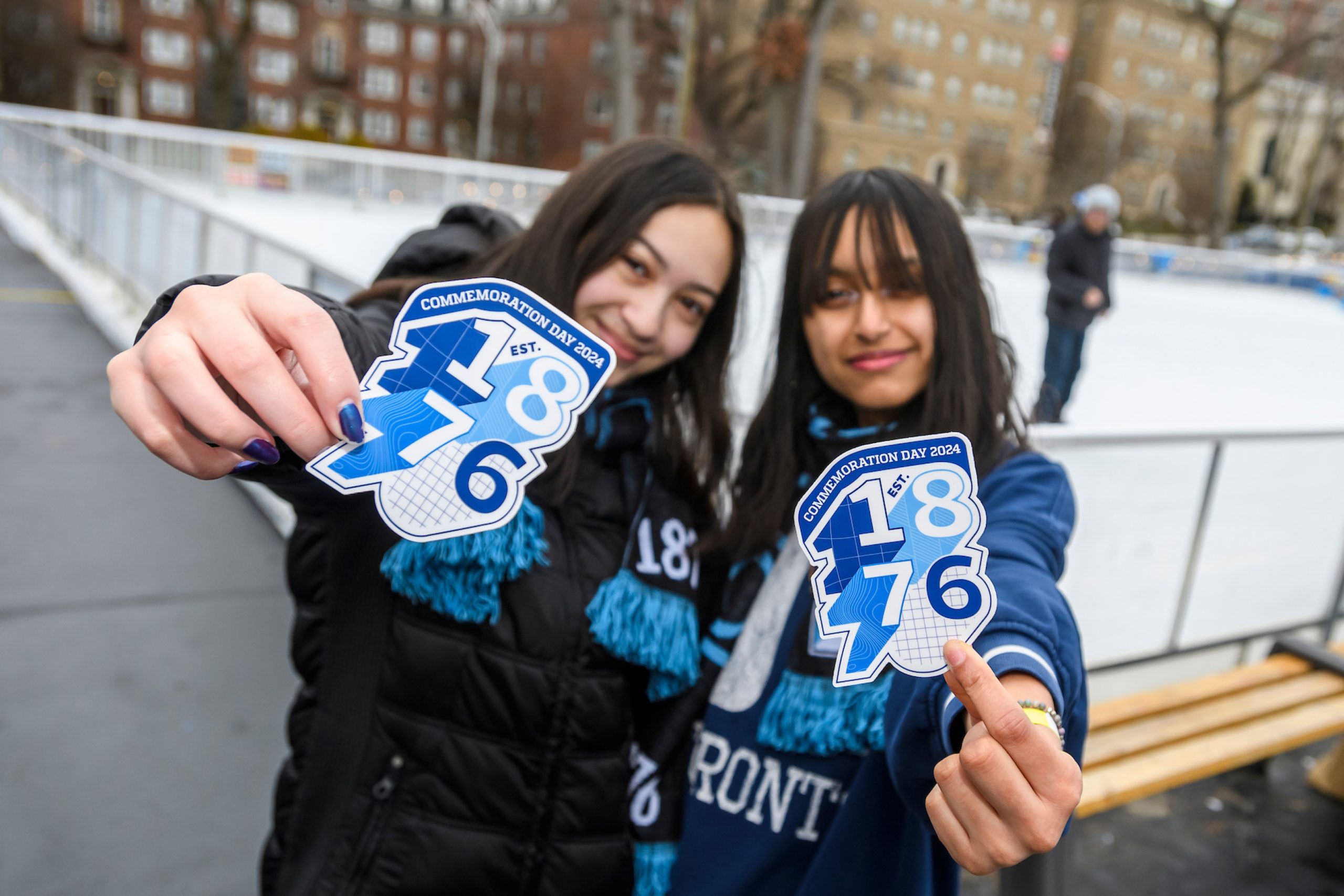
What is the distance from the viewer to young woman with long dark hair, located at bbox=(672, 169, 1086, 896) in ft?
4.00

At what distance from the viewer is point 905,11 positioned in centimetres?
4797

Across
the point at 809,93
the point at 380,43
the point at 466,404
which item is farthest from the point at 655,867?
the point at 380,43

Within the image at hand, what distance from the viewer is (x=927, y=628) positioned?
1019 millimetres

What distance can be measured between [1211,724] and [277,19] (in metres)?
58.2

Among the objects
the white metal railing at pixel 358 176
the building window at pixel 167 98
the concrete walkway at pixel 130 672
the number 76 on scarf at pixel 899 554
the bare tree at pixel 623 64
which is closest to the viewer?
the number 76 on scarf at pixel 899 554

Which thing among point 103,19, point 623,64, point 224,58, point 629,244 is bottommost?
point 629,244

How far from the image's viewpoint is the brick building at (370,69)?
44531 mm

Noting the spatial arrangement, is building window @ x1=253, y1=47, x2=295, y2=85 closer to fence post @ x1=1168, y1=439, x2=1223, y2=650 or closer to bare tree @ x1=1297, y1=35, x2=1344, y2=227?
bare tree @ x1=1297, y1=35, x2=1344, y2=227

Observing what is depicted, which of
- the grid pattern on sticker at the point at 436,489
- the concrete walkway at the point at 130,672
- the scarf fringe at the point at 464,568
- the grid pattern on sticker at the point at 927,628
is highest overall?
the grid pattern on sticker at the point at 436,489

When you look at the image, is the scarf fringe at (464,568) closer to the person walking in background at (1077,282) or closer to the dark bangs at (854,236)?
the dark bangs at (854,236)

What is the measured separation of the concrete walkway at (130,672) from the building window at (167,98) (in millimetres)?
52334

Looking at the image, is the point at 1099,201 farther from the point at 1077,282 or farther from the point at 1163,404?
the point at 1163,404

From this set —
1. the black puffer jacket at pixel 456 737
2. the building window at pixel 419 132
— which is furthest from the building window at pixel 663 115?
the black puffer jacket at pixel 456 737

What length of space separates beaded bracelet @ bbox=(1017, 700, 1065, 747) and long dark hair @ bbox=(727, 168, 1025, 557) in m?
0.39
